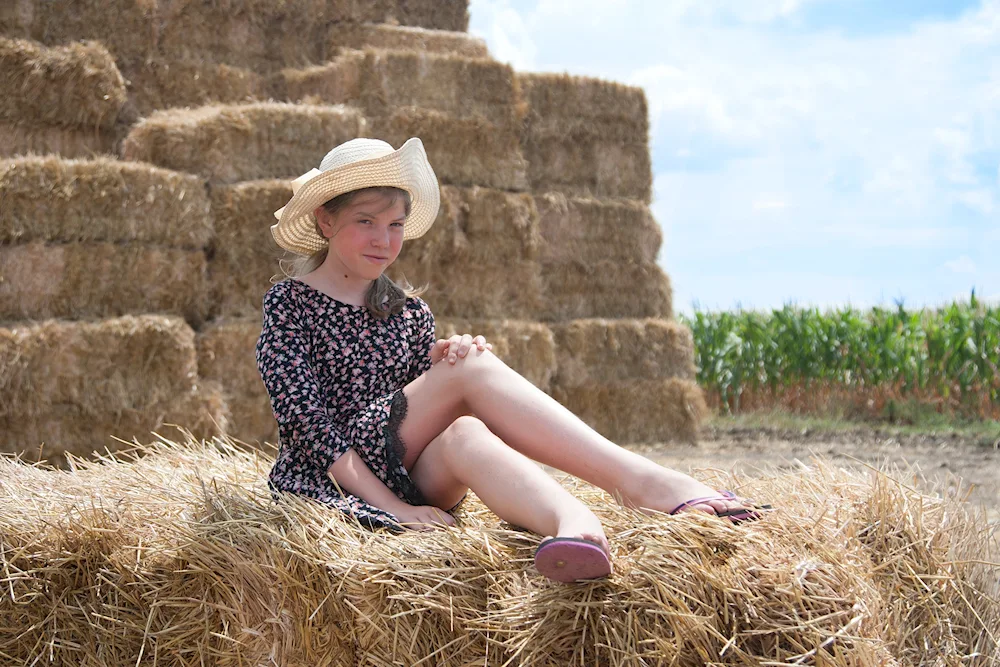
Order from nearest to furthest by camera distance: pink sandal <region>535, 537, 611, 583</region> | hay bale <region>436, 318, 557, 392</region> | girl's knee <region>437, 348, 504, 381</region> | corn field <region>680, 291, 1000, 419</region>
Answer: pink sandal <region>535, 537, 611, 583</region>, girl's knee <region>437, 348, 504, 381</region>, hay bale <region>436, 318, 557, 392</region>, corn field <region>680, 291, 1000, 419</region>

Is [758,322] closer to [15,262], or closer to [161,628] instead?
[15,262]

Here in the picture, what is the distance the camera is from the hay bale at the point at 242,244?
5676mm

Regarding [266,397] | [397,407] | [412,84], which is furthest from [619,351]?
[397,407]

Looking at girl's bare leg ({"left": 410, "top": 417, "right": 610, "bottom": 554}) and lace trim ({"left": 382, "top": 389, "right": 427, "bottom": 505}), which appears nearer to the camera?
girl's bare leg ({"left": 410, "top": 417, "right": 610, "bottom": 554})

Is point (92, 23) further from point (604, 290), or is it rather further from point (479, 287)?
point (604, 290)

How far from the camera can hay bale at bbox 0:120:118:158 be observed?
6.05 m

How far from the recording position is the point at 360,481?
233 cm

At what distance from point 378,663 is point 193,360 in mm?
3694

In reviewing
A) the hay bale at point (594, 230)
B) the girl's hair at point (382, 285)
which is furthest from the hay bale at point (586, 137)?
the girl's hair at point (382, 285)

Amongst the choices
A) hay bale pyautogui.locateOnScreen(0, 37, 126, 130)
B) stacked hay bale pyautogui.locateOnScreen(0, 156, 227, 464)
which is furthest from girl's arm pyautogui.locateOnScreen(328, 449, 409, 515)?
hay bale pyautogui.locateOnScreen(0, 37, 126, 130)

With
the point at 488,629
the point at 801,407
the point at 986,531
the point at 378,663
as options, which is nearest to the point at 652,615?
the point at 488,629

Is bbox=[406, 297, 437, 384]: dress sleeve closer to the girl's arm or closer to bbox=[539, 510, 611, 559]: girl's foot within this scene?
the girl's arm

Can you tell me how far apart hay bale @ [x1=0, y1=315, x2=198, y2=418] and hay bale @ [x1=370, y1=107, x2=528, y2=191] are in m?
2.26

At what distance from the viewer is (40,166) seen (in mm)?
5094
